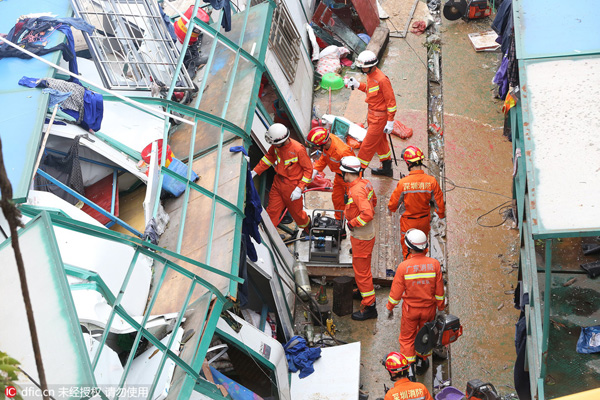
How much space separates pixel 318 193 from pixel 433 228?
174cm

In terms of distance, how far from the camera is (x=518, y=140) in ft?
26.0

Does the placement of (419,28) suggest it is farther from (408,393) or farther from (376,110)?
(408,393)

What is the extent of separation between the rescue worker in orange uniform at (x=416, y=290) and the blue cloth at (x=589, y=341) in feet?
4.57

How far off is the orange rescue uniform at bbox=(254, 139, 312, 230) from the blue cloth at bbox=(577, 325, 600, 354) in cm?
379

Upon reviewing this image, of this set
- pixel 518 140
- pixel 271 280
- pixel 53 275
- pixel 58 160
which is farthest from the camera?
pixel 518 140

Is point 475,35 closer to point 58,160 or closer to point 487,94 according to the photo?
point 487,94

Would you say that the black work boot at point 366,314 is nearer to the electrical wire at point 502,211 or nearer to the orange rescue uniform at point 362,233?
the orange rescue uniform at point 362,233

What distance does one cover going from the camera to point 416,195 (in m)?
8.12

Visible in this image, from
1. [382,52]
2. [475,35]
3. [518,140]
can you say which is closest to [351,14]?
[382,52]

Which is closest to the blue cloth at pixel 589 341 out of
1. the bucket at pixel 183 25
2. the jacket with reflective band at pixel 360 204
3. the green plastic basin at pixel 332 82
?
the jacket with reflective band at pixel 360 204

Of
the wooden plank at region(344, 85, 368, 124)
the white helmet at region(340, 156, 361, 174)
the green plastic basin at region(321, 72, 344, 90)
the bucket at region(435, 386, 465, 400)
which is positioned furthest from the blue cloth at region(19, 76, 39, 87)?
the green plastic basin at region(321, 72, 344, 90)

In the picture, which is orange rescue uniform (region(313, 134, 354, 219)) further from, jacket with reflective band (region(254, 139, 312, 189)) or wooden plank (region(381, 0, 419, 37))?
wooden plank (region(381, 0, 419, 37))

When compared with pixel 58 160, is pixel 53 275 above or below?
below

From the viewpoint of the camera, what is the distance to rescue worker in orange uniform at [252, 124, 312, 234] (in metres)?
8.48
